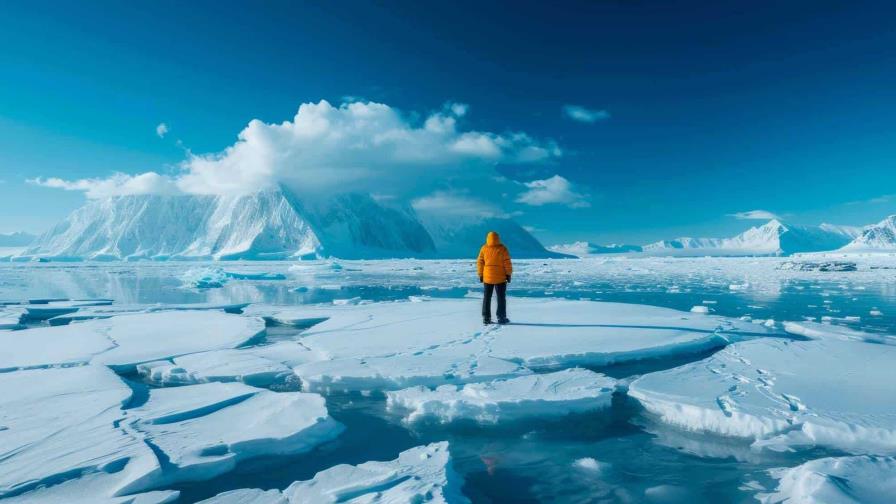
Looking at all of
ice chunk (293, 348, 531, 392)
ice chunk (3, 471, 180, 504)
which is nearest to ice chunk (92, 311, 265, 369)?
ice chunk (293, 348, 531, 392)

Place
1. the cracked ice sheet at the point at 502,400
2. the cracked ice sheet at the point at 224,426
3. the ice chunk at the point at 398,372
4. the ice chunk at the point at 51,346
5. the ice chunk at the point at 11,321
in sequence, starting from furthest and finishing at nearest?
the ice chunk at the point at 11,321
the ice chunk at the point at 51,346
the ice chunk at the point at 398,372
the cracked ice sheet at the point at 502,400
the cracked ice sheet at the point at 224,426

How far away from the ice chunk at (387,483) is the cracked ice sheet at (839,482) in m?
1.74

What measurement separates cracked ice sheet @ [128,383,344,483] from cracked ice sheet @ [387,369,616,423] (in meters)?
0.73

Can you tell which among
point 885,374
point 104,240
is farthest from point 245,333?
point 104,240

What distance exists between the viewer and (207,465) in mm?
2914

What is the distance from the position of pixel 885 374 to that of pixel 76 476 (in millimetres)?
6460

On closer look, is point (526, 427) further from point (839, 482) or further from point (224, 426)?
point (224, 426)

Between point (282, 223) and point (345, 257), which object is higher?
point (282, 223)

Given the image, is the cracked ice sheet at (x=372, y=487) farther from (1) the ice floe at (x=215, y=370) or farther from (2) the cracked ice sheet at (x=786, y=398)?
(1) the ice floe at (x=215, y=370)

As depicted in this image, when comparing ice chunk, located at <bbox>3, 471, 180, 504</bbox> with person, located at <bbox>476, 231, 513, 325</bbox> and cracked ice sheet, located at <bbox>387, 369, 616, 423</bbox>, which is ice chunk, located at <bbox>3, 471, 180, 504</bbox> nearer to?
cracked ice sheet, located at <bbox>387, 369, 616, 423</bbox>

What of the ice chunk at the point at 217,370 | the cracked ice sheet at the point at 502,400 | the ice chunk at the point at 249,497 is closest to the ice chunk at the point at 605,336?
the cracked ice sheet at the point at 502,400

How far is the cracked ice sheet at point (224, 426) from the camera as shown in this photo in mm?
2977

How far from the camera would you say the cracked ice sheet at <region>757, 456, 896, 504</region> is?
7.82 ft

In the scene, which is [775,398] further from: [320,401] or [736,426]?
[320,401]
